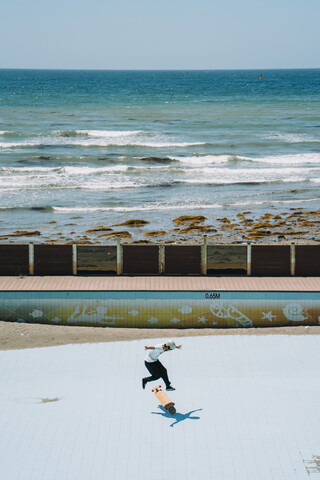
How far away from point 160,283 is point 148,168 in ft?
88.6

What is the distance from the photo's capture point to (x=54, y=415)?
1348 centimetres

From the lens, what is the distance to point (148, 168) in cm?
4575

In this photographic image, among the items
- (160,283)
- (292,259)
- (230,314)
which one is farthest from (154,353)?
(292,259)

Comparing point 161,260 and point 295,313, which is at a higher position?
point 161,260

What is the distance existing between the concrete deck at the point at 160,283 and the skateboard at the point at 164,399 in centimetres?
521

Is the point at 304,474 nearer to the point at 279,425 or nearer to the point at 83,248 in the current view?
the point at 279,425

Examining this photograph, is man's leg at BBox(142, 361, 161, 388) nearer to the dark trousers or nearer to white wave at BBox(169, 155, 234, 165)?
the dark trousers

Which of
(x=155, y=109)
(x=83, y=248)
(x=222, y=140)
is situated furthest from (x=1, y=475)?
(x=155, y=109)

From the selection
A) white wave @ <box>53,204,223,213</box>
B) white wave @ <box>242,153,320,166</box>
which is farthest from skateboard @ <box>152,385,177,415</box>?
white wave @ <box>242,153,320,166</box>

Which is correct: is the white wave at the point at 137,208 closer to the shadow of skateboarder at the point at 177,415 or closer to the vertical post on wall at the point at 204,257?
the vertical post on wall at the point at 204,257

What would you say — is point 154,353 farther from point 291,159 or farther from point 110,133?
point 110,133

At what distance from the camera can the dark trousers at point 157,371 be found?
14055mm

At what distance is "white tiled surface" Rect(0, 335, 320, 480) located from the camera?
11.8 meters

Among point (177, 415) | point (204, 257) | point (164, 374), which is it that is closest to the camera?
point (177, 415)
